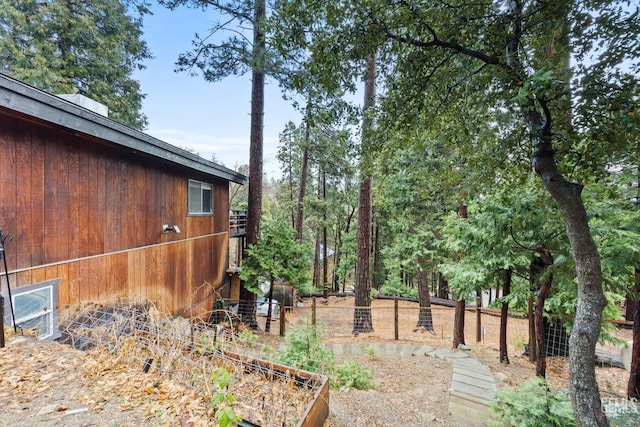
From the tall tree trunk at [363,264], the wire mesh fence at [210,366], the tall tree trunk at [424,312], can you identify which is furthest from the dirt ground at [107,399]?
the tall tree trunk at [424,312]

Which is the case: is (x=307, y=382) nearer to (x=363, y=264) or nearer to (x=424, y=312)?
(x=363, y=264)

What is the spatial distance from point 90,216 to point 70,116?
1.56 metres

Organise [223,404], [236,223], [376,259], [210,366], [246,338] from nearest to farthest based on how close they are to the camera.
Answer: [223,404] → [210,366] → [246,338] → [236,223] → [376,259]

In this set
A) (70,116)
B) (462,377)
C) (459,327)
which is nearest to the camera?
(70,116)

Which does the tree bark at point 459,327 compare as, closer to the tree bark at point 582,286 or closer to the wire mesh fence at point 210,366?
the tree bark at point 582,286

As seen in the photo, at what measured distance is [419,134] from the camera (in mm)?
3379

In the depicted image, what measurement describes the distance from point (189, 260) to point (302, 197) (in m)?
8.11

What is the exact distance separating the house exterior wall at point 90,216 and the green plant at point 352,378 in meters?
3.91

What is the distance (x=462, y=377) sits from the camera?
182 inches

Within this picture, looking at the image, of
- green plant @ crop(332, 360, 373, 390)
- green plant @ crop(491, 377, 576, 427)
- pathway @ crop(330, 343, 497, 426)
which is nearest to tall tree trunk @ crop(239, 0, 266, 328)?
pathway @ crop(330, 343, 497, 426)

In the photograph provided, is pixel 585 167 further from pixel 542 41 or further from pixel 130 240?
pixel 130 240

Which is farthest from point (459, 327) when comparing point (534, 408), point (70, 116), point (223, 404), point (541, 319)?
point (70, 116)

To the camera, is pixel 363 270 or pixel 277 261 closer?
pixel 277 261

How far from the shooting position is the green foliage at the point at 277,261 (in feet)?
24.6
